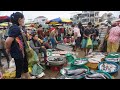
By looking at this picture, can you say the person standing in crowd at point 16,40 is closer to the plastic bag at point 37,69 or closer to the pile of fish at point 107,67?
the plastic bag at point 37,69

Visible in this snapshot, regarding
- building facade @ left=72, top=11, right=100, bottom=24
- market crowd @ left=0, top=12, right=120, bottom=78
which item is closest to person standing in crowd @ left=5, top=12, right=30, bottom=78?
market crowd @ left=0, top=12, right=120, bottom=78

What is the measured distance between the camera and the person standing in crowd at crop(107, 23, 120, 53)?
446 cm

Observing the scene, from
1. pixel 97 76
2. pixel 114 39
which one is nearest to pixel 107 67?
pixel 97 76

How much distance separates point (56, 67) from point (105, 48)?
1613 mm

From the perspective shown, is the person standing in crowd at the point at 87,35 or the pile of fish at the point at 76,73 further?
the person standing in crowd at the point at 87,35

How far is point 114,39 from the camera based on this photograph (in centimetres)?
454

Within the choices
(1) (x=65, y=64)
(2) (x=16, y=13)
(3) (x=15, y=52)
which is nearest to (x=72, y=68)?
(1) (x=65, y=64)

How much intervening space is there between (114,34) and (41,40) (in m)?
1.62

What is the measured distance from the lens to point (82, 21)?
5.73 m

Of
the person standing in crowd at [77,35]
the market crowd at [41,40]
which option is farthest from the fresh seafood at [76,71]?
the person standing in crowd at [77,35]

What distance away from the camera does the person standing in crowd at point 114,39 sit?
4.46m

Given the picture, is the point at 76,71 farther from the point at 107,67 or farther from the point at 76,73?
the point at 107,67
